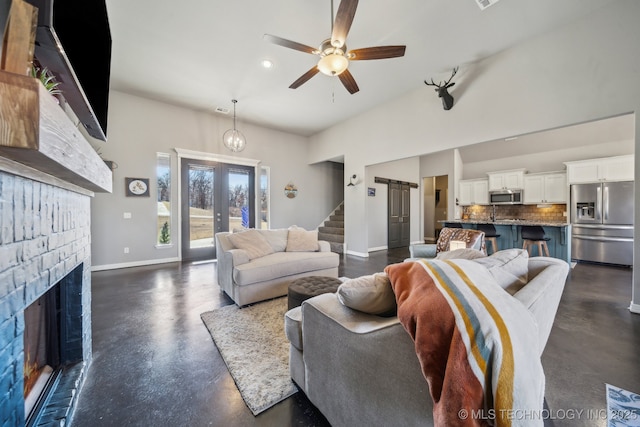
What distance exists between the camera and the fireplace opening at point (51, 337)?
1.25 meters

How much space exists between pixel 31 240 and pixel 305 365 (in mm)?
1378

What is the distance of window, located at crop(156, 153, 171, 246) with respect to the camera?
4.99 meters

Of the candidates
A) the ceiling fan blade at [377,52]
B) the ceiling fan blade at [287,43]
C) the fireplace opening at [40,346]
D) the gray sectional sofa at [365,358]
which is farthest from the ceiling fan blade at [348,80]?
the fireplace opening at [40,346]

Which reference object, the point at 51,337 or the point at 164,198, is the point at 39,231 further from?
the point at 164,198

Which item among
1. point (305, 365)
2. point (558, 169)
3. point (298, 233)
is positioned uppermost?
point (558, 169)

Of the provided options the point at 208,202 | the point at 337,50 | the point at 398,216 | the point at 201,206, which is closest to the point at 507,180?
the point at 398,216

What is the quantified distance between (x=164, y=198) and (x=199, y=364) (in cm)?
434

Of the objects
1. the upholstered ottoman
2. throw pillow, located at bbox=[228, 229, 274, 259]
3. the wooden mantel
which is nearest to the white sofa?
throw pillow, located at bbox=[228, 229, 274, 259]

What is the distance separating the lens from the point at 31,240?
937 millimetres

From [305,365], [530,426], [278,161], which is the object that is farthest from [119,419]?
[278,161]

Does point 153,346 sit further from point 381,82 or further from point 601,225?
point 601,225

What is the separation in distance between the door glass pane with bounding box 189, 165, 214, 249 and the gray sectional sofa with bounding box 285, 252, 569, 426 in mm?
4733

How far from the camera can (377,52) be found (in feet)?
8.39

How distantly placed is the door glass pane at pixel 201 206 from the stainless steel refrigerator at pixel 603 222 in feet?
26.7
